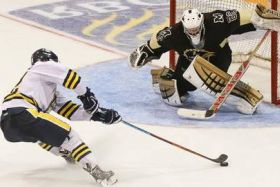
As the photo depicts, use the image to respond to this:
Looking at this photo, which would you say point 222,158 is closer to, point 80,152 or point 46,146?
point 80,152

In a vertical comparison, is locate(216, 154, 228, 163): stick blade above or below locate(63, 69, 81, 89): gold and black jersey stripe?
below

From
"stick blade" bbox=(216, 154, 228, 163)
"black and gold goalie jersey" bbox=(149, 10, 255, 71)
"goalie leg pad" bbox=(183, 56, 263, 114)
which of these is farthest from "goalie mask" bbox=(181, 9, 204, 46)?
"stick blade" bbox=(216, 154, 228, 163)

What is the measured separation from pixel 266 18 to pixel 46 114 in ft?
5.16

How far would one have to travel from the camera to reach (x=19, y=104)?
345cm

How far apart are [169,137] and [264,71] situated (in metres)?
1.54

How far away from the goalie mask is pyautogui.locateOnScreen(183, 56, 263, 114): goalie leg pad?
0.17 metres

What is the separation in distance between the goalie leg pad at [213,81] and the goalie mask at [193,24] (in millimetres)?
170

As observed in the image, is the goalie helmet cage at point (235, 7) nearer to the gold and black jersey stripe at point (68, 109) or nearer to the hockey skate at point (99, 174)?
the gold and black jersey stripe at point (68, 109)

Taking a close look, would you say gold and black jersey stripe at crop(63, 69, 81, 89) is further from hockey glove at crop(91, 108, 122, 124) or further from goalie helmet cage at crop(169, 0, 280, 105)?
goalie helmet cage at crop(169, 0, 280, 105)

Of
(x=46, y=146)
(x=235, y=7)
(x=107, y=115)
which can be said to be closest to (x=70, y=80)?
(x=107, y=115)

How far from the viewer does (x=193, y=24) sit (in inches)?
168

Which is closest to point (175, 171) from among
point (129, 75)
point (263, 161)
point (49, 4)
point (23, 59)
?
point (263, 161)

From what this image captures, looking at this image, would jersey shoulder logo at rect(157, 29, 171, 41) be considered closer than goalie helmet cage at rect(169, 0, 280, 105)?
Yes

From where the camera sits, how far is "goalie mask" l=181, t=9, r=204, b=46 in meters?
4.27
